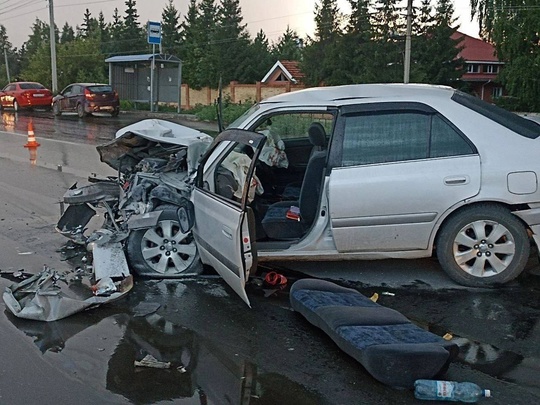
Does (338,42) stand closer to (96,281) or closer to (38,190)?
(38,190)

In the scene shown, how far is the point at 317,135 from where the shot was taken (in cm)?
645

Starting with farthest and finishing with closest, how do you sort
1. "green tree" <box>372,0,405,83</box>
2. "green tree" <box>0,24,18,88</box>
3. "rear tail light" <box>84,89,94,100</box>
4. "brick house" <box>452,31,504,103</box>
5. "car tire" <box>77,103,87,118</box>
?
1. "green tree" <box>0,24,18,88</box>
2. "brick house" <box>452,31,504,103</box>
3. "green tree" <box>372,0,405,83</box>
4. "car tire" <box>77,103,87,118</box>
5. "rear tail light" <box>84,89,94,100</box>

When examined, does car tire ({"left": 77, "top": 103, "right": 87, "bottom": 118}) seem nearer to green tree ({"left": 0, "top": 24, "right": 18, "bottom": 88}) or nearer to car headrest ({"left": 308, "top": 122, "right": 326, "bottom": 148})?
car headrest ({"left": 308, "top": 122, "right": 326, "bottom": 148})

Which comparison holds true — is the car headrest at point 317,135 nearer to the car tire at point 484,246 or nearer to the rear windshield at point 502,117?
the rear windshield at point 502,117

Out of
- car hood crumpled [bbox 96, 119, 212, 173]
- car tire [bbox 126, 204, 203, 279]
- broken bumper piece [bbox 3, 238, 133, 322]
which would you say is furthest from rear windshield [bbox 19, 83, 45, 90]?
car tire [bbox 126, 204, 203, 279]

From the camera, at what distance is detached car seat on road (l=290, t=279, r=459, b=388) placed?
391cm

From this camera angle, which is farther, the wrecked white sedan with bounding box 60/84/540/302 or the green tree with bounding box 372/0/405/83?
the green tree with bounding box 372/0/405/83

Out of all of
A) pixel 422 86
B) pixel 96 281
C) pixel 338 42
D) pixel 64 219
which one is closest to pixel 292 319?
pixel 96 281

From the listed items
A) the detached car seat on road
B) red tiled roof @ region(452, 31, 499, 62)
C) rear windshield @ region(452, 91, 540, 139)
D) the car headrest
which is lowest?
the detached car seat on road

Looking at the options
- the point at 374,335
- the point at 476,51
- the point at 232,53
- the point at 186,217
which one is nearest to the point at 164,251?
the point at 186,217

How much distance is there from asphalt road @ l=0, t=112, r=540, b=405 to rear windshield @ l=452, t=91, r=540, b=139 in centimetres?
128

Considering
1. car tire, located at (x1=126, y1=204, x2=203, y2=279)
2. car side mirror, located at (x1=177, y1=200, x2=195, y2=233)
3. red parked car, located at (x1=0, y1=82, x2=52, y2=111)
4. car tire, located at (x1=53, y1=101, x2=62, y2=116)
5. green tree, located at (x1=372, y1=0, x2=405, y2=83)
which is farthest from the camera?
green tree, located at (x1=372, y1=0, x2=405, y2=83)

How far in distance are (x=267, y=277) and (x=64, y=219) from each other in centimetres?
268

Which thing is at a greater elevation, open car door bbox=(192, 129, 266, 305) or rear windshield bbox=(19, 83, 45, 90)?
rear windshield bbox=(19, 83, 45, 90)
